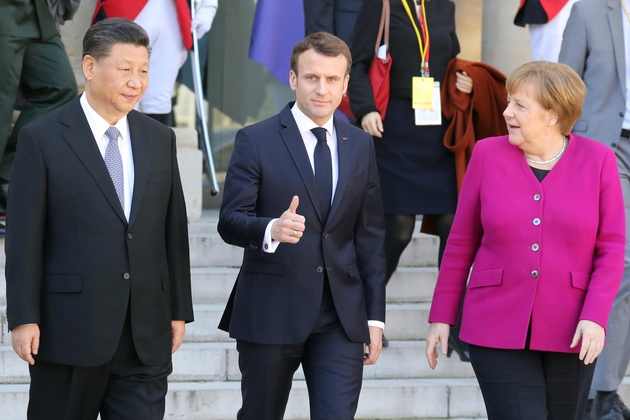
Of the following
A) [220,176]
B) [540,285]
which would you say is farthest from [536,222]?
[220,176]

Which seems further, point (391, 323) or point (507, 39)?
point (507, 39)

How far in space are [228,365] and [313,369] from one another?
5.98 feet

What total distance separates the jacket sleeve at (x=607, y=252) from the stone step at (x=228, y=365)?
225 centimetres

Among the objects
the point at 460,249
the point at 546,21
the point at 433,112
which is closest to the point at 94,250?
the point at 460,249

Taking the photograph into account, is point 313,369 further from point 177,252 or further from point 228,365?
point 228,365

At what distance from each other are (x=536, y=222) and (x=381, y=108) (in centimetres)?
202

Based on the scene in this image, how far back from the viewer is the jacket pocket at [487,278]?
375 cm

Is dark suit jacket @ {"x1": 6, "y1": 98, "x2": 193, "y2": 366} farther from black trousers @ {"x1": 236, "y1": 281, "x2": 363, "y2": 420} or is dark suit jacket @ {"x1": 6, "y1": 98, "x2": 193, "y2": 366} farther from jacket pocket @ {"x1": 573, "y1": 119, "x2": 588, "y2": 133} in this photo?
jacket pocket @ {"x1": 573, "y1": 119, "x2": 588, "y2": 133}

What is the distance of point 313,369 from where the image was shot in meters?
A: 3.93

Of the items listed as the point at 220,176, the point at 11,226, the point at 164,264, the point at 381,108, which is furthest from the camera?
the point at 220,176

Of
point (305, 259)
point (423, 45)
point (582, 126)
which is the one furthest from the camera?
point (423, 45)

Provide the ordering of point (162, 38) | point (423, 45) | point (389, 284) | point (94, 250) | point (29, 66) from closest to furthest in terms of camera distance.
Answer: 1. point (94, 250)
2. point (423, 45)
3. point (29, 66)
4. point (389, 284)
5. point (162, 38)

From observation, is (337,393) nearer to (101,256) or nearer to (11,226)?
(101,256)

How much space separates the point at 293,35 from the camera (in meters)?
7.29
